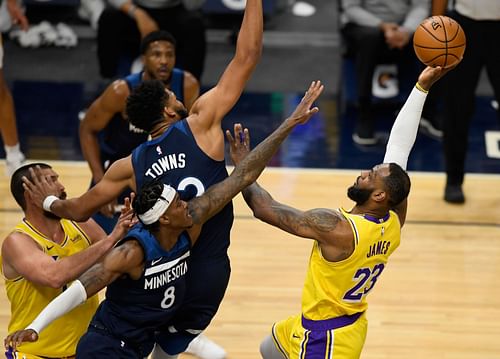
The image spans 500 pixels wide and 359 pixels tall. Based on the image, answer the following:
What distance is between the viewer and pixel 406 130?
4.75m

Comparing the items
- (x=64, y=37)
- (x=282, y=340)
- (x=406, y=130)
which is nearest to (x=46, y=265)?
(x=282, y=340)

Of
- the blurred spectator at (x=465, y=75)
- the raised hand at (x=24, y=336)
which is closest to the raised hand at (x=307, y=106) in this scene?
the raised hand at (x=24, y=336)

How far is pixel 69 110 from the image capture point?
8.88 metres

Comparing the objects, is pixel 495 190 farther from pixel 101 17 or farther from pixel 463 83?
pixel 101 17

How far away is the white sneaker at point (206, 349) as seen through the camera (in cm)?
547

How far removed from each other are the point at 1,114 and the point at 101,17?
6.06 feet

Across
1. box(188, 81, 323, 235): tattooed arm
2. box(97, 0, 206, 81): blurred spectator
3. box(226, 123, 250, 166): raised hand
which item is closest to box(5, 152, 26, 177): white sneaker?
box(97, 0, 206, 81): blurred spectator

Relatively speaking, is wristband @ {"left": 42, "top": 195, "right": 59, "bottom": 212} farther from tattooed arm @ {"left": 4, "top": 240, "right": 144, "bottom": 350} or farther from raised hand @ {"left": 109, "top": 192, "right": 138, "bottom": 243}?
tattooed arm @ {"left": 4, "top": 240, "right": 144, "bottom": 350}

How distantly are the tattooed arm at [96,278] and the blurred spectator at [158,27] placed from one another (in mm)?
4739

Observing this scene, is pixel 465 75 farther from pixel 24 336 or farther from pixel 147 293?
pixel 24 336

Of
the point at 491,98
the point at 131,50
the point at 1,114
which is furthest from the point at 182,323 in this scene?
the point at 491,98

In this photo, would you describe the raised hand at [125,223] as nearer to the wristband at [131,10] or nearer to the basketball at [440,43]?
the basketball at [440,43]

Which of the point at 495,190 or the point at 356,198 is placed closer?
the point at 356,198

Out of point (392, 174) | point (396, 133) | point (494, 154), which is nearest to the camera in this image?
point (392, 174)
